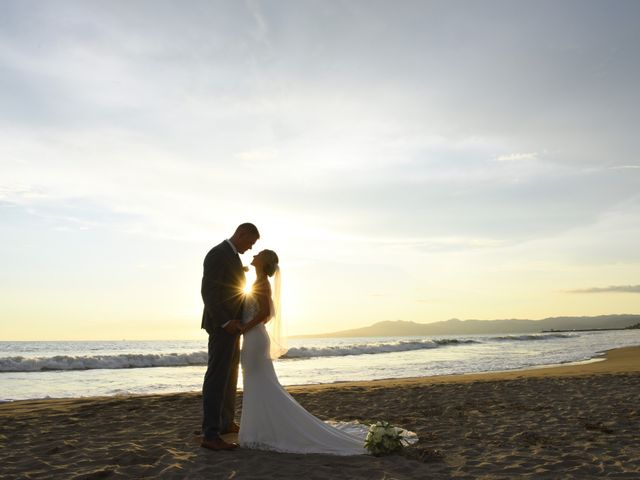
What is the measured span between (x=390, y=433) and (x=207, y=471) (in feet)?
6.99

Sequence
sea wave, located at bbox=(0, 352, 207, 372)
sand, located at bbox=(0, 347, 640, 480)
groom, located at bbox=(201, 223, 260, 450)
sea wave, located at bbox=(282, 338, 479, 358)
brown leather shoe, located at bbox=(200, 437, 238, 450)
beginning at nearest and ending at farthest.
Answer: sand, located at bbox=(0, 347, 640, 480) < brown leather shoe, located at bbox=(200, 437, 238, 450) < groom, located at bbox=(201, 223, 260, 450) < sea wave, located at bbox=(0, 352, 207, 372) < sea wave, located at bbox=(282, 338, 479, 358)

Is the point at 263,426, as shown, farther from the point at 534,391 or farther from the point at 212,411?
the point at 534,391

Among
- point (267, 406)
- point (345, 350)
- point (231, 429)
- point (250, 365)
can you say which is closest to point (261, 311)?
point (250, 365)

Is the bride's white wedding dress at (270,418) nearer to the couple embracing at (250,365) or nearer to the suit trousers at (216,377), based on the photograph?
the couple embracing at (250,365)

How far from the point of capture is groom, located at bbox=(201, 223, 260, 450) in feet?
19.9

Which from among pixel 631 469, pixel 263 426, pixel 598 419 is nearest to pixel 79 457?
pixel 263 426

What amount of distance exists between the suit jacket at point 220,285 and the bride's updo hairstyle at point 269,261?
0.32 m

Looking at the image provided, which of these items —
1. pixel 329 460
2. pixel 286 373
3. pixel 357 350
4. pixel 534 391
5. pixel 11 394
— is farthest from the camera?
pixel 357 350

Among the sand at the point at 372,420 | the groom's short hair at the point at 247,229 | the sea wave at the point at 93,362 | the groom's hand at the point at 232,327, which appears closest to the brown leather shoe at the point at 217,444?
the sand at the point at 372,420

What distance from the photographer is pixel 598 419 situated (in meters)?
7.98

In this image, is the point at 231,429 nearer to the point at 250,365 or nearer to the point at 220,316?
the point at 250,365

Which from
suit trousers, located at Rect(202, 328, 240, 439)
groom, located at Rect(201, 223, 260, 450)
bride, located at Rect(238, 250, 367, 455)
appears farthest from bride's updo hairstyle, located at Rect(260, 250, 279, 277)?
suit trousers, located at Rect(202, 328, 240, 439)

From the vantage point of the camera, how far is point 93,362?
74.8 ft

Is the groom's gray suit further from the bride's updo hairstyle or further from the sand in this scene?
the sand
